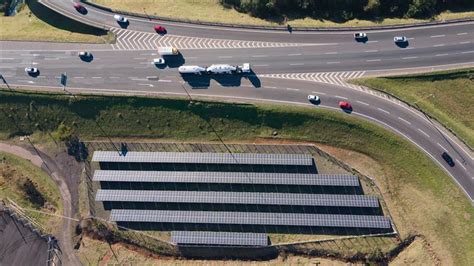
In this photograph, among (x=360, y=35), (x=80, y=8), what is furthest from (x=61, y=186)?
(x=360, y=35)

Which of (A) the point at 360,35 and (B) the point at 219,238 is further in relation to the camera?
Answer: (A) the point at 360,35

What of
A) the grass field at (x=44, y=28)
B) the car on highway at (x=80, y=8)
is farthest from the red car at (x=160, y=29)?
the car on highway at (x=80, y=8)

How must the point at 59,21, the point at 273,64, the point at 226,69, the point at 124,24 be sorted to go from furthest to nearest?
the point at 59,21 → the point at 124,24 → the point at 273,64 → the point at 226,69

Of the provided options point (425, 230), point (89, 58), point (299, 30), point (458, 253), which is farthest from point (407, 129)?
point (89, 58)

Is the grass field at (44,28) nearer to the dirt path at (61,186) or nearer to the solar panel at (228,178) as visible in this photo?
the dirt path at (61,186)

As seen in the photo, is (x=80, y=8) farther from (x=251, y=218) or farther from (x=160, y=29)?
(x=251, y=218)

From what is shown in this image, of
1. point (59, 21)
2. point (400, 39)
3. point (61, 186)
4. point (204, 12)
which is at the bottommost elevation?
point (61, 186)
